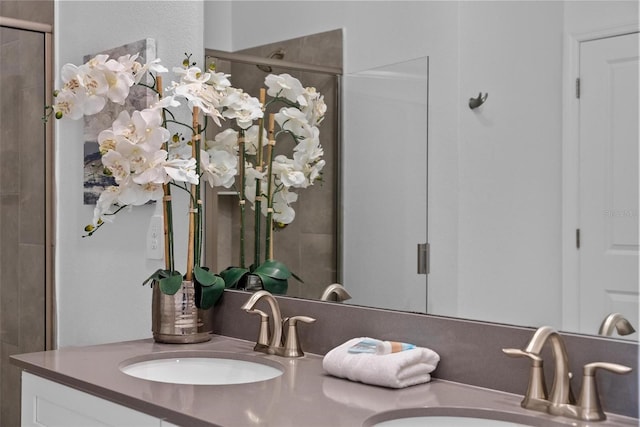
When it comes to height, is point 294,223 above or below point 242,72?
below

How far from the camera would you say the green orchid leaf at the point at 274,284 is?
202 centimetres

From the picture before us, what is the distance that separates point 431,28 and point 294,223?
631mm

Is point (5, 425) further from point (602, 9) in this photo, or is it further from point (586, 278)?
point (602, 9)

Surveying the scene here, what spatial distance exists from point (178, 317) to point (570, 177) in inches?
40.9

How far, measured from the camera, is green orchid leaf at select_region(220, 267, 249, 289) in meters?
2.11

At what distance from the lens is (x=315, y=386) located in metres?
1.51

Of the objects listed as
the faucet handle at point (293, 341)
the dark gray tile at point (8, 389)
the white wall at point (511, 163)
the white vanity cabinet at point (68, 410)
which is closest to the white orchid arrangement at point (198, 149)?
the faucet handle at point (293, 341)

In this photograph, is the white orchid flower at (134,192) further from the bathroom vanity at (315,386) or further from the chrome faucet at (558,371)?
the chrome faucet at (558,371)

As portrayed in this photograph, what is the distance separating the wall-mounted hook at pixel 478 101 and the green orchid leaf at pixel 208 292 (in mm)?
852

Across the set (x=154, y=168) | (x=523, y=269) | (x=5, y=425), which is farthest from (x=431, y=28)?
(x=5, y=425)

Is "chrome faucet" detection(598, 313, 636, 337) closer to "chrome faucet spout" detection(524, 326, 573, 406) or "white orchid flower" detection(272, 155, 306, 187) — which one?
"chrome faucet spout" detection(524, 326, 573, 406)

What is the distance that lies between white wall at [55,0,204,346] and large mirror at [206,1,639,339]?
0.69 m

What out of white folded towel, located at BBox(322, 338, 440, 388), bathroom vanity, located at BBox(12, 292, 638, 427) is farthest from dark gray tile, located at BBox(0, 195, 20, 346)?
white folded towel, located at BBox(322, 338, 440, 388)

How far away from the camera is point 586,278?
1371 millimetres
